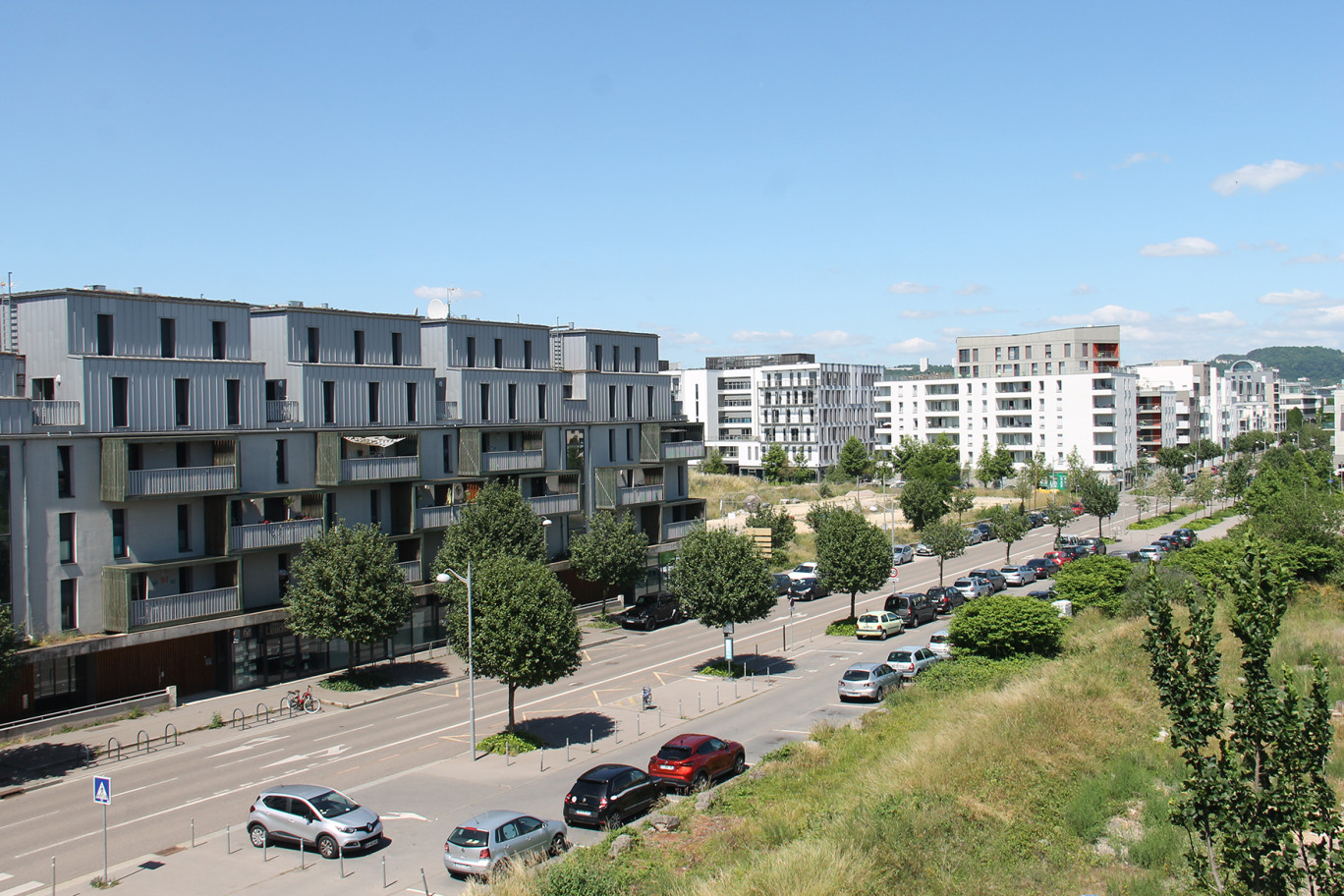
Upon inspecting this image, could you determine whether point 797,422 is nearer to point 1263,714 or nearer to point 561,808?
point 561,808

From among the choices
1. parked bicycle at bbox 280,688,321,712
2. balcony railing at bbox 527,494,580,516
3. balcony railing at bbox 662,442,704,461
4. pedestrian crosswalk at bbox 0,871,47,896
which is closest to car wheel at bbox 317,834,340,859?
pedestrian crosswalk at bbox 0,871,47,896

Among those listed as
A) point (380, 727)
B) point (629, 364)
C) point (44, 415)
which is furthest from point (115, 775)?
point (629, 364)

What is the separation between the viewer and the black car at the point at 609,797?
2508 cm

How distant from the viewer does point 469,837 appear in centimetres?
2227

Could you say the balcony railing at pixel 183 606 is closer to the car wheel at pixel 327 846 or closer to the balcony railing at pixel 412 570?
the balcony railing at pixel 412 570

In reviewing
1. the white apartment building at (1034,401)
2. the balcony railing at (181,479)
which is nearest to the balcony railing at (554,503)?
the balcony railing at (181,479)

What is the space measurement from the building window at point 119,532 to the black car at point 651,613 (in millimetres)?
23828

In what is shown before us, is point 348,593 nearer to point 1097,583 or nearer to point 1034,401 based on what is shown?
point 1097,583

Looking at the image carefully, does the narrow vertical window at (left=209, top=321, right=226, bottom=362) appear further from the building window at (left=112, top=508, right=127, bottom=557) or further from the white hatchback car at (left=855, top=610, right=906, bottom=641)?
the white hatchback car at (left=855, top=610, right=906, bottom=641)

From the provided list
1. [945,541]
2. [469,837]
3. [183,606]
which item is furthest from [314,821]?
[945,541]

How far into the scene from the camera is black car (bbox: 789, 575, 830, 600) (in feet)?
200

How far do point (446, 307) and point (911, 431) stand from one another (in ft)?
346

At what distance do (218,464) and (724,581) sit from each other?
2049 centimetres

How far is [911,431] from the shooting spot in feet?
490
